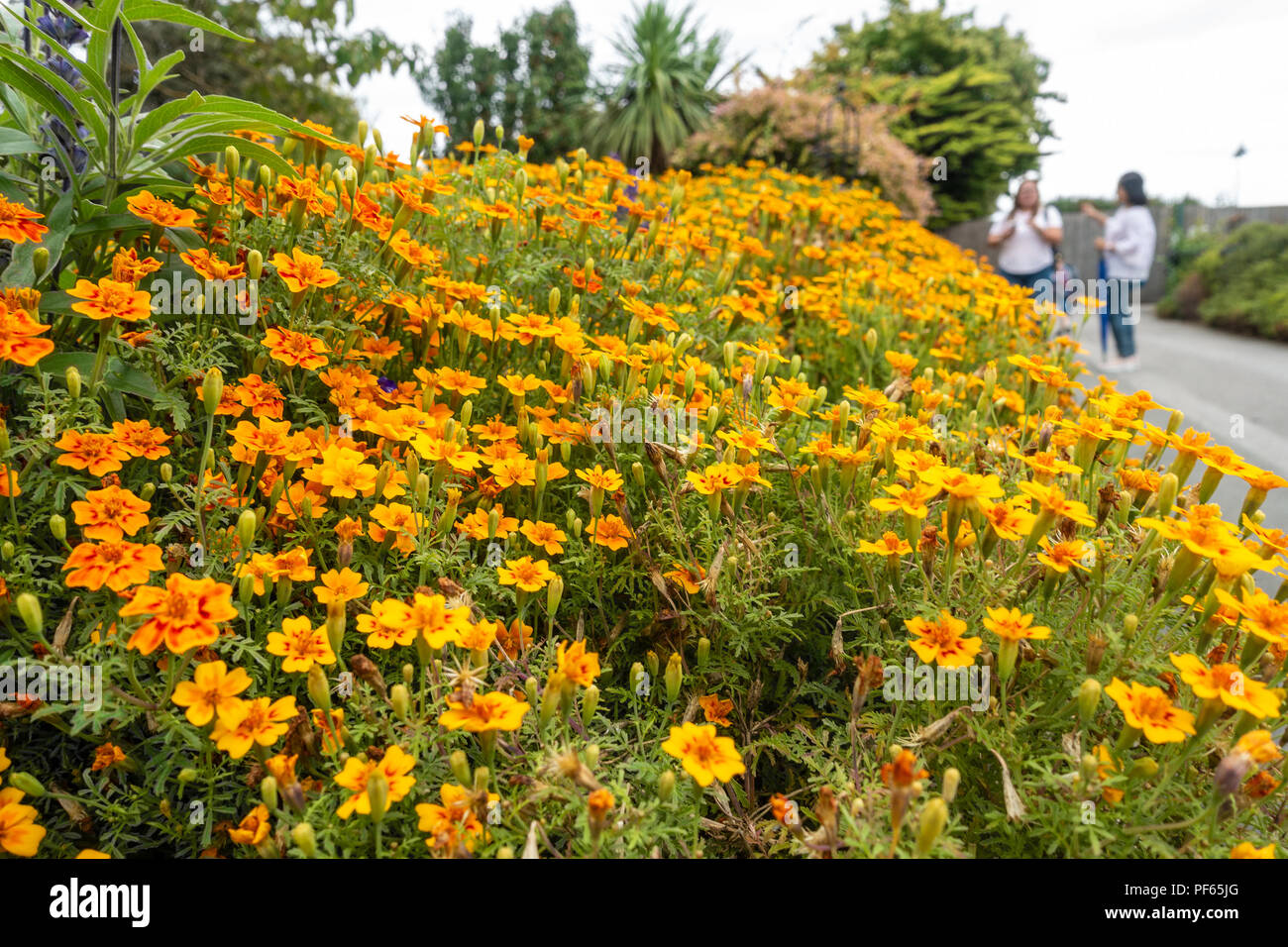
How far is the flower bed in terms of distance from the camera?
136 cm

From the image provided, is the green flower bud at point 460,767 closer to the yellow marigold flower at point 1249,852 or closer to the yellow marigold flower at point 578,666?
the yellow marigold flower at point 578,666

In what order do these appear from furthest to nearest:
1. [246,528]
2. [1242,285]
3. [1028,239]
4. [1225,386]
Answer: [1242,285] < [1225,386] < [1028,239] < [246,528]

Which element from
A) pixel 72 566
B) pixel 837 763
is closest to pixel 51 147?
pixel 72 566

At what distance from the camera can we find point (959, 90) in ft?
67.4

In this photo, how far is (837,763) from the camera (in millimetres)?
1611

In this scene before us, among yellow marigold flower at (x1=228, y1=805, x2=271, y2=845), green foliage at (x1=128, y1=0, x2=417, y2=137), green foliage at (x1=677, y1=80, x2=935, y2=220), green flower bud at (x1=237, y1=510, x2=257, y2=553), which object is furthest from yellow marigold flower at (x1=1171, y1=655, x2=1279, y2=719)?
green foliage at (x1=677, y1=80, x2=935, y2=220)

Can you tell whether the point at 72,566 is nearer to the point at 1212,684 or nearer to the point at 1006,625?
the point at 1006,625

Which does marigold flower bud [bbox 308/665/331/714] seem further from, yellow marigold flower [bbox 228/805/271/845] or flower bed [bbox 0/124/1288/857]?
yellow marigold flower [bbox 228/805/271/845]

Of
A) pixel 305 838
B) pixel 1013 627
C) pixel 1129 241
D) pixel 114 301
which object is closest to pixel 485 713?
pixel 305 838

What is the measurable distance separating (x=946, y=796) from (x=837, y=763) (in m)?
0.35

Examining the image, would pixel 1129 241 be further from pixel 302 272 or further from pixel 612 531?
pixel 302 272

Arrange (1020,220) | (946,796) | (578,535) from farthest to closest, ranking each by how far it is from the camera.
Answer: (1020,220)
(578,535)
(946,796)

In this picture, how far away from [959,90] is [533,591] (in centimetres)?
2297

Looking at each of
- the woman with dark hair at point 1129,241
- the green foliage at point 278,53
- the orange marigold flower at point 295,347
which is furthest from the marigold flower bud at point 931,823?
the woman with dark hair at point 1129,241
